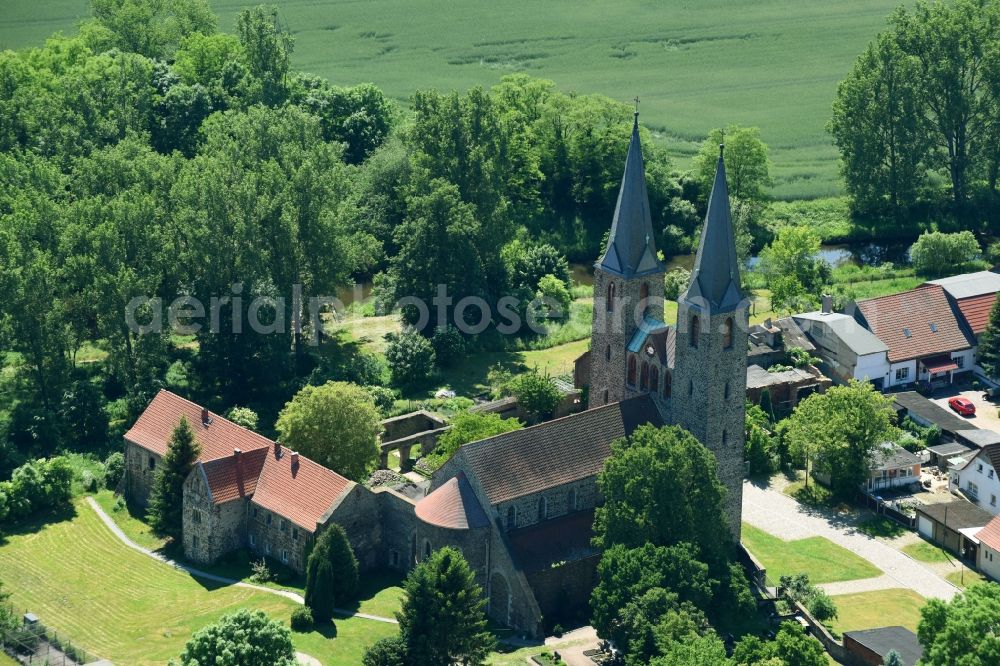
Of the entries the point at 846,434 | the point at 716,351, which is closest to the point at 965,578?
the point at 846,434

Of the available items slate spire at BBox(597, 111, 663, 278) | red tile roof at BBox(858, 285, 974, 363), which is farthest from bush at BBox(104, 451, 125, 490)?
red tile roof at BBox(858, 285, 974, 363)

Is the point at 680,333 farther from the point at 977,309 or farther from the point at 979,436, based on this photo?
the point at 977,309

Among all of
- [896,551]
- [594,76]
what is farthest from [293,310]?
[594,76]

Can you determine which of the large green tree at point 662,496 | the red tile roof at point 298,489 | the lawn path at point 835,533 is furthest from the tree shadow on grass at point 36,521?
the lawn path at point 835,533

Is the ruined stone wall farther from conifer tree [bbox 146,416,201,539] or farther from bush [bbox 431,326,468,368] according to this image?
bush [bbox 431,326,468,368]

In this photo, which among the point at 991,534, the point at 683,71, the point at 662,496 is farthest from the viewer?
the point at 683,71

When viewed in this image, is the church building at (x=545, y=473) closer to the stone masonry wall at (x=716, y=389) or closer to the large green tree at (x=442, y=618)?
the stone masonry wall at (x=716, y=389)

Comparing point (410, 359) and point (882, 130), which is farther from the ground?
point (882, 130)
